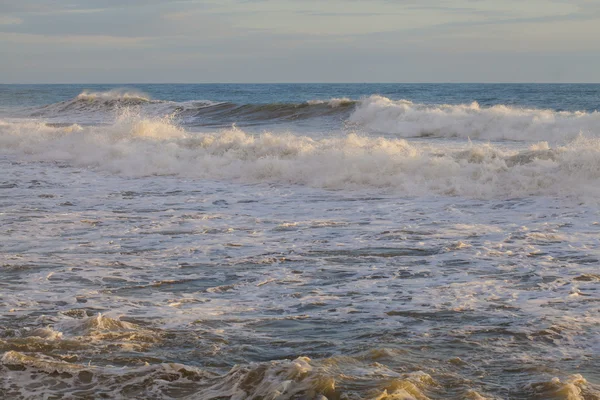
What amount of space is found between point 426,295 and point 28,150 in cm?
1556

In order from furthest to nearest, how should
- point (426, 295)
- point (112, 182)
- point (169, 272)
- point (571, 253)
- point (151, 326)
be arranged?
point (112, 182), point (571, 253), point (169, 272), point (426, 295), point (151, 326)

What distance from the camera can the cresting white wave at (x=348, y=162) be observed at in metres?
11.0

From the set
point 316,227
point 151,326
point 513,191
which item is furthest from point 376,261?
point 513,191

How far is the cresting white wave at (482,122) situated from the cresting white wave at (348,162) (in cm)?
626

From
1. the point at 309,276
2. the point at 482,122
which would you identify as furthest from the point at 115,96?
the point at 309,276

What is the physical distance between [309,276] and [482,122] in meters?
17.4

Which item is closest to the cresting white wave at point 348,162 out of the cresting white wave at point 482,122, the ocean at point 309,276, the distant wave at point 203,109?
the ocean at point 309,276

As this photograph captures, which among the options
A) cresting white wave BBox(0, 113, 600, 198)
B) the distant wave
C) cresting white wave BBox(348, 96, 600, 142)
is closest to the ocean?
cresting white wave BBox(0, 113, 600, 198)

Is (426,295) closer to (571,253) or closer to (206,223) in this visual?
(571,253)

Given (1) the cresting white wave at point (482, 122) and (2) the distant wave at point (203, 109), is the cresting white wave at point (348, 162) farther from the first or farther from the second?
(2) the distant wave at point (203, 109)

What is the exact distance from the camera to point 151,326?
481 cm

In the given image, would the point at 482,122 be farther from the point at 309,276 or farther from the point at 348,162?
the point at 309,276

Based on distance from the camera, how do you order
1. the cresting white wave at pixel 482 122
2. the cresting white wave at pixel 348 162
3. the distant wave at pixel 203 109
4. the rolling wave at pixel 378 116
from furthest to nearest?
the distant wave at pixel 203 109, the rolling wave at pixel 378 116, the cresting white wave at pixel 482 122, the cresting white wave at pixel 348 162

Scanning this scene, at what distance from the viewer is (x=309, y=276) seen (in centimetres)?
618
